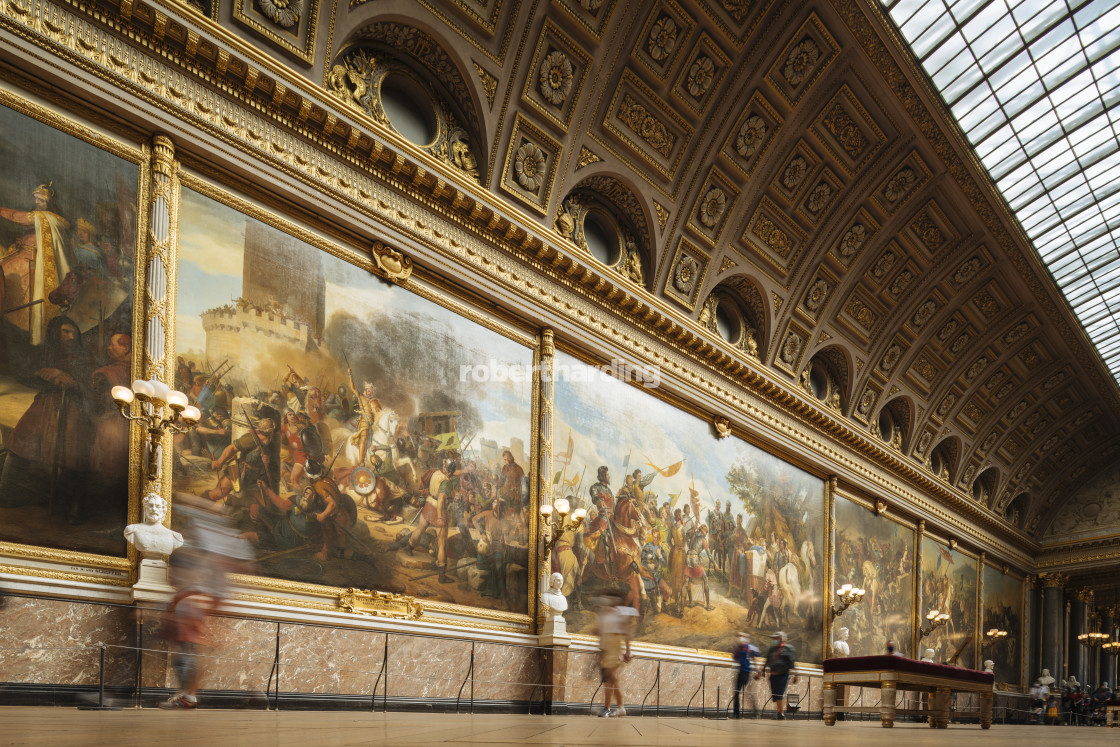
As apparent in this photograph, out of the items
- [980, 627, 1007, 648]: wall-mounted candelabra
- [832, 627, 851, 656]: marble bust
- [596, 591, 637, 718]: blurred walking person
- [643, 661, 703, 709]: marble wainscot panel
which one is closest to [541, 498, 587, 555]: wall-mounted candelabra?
[596, 591, 637, 718]: blurred walking person

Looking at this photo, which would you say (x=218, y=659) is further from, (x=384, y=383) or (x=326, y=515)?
(x=384, y=383)

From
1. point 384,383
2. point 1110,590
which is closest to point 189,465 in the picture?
point 384,383

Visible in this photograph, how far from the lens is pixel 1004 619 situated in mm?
32375

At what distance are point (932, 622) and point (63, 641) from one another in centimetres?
2479

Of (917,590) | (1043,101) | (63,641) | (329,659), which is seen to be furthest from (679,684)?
(1043,101)

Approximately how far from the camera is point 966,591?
2936 cm

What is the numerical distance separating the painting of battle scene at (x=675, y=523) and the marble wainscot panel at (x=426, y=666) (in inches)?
98.9

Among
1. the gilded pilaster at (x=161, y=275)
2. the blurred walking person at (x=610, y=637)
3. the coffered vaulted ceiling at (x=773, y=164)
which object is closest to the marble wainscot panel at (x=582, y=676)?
the blurred walking person at (x=610, y=637)

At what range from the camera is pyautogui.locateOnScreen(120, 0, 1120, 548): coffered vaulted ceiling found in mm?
12656

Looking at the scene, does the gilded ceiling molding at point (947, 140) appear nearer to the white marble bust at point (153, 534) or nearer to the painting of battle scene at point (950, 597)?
the painting of battle scene at point (950, 597)

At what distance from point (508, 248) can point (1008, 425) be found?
24863 mm

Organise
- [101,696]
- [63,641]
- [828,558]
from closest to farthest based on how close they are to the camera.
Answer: [101,696] < [63,641] < [828,558]

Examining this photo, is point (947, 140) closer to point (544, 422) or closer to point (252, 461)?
point (544, 422)

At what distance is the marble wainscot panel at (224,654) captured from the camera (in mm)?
7449
